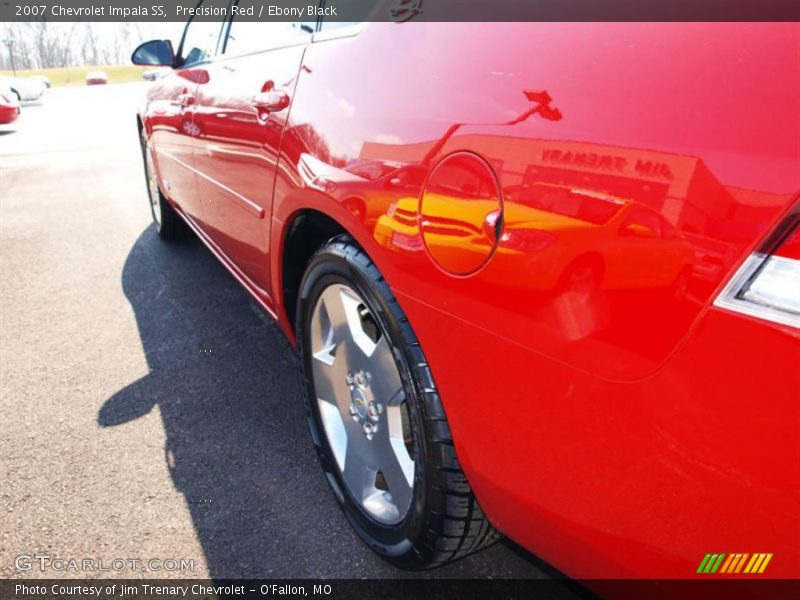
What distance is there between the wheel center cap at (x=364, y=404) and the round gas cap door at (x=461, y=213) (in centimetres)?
57

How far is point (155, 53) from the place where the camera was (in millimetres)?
3393

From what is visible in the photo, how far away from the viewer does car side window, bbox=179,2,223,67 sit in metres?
2.95

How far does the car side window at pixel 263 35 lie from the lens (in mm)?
1906

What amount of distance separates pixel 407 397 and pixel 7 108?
13.9 metres

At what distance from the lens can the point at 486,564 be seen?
173 cm

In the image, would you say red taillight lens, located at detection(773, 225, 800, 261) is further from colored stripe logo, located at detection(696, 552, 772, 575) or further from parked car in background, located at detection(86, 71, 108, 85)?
parked car in background, located at detection(86, 71, 108, 85)

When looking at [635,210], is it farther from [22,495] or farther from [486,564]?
[22,495]

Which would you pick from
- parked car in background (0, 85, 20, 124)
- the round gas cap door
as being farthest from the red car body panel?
the round gas cap door

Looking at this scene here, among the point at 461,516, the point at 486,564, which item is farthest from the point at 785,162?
the point at 486,564

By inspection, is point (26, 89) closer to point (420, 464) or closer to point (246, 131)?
point (246, 131)

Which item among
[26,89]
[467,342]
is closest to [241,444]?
[467,342]

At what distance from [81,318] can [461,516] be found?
2.83 m

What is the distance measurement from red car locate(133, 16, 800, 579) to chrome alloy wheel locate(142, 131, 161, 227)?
3.03 m

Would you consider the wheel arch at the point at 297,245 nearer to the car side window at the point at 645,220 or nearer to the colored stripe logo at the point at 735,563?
the car side window at the point at 645,220
